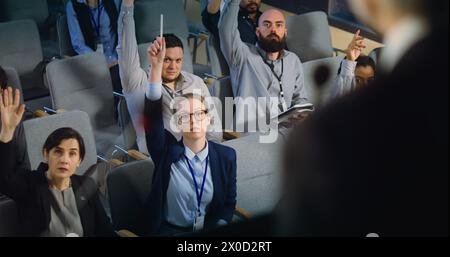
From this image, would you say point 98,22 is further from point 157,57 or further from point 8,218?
point 8,218

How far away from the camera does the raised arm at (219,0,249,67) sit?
4.28 metres

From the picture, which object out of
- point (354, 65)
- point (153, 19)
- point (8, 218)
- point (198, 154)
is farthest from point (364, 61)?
point (8, 218)

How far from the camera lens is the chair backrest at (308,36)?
5078mm

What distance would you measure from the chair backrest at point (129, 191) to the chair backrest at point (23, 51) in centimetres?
187

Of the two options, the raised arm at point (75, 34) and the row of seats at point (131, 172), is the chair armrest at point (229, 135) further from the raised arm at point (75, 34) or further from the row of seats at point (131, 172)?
the raised arm at point (75, 34)

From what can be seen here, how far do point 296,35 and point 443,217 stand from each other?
4.57m

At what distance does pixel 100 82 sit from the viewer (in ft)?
14.0

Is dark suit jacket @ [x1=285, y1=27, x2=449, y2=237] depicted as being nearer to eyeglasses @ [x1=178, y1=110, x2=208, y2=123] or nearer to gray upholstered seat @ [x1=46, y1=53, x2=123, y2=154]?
eyeglasses @ [x1=178, y1=110, x2=208, y2=123]

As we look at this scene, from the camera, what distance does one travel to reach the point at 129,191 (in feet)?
9.95

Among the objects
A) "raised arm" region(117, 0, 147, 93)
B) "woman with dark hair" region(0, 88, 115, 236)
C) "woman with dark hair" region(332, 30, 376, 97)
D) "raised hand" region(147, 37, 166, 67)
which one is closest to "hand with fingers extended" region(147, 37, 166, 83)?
"raised hand" region(147, 37, 166, 67)

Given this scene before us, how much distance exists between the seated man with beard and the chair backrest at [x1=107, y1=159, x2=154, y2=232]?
49.8 inches
